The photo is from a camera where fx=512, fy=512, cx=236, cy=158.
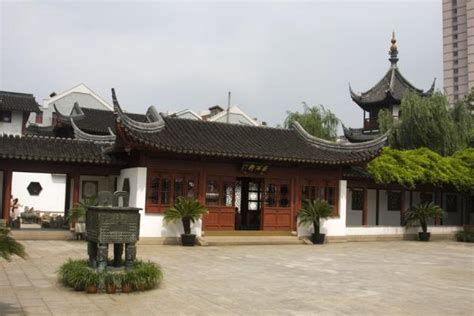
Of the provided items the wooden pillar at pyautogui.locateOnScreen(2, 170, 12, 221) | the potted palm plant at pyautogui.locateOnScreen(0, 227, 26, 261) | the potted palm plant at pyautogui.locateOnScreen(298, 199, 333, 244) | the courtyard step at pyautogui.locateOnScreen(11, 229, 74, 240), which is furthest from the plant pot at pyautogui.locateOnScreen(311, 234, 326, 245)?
the potted palm plant at pyautogui.locateOnScreen(0, 227, 26, 261)

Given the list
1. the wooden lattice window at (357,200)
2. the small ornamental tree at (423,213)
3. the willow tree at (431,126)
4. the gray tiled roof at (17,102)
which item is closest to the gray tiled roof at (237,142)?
the wooden lattice window at (357,200)

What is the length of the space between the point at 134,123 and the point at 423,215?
10687mm

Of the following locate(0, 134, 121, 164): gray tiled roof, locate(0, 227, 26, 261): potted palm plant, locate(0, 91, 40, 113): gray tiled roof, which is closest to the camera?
locate(0, 227, 26, 261): potted palm plant

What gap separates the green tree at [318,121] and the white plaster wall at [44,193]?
13.3m

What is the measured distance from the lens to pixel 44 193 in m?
25.2

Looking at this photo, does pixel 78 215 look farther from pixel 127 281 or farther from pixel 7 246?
pixel 7 246

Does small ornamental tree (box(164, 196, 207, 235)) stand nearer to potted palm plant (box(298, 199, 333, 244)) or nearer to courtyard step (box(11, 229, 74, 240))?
→ courtyard step (box(11, 229, 74, 240))

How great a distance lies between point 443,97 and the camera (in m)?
21.9

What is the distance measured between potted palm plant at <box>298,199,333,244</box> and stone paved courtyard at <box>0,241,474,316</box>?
108 inches

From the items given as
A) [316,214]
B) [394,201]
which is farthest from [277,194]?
[394,201]

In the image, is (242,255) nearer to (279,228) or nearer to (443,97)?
(279,228)

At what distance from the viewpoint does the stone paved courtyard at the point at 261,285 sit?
5887 millimetres

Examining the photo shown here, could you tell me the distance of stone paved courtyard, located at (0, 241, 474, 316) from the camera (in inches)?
232

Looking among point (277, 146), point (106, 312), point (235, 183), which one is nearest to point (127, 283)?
point (106, 312)
